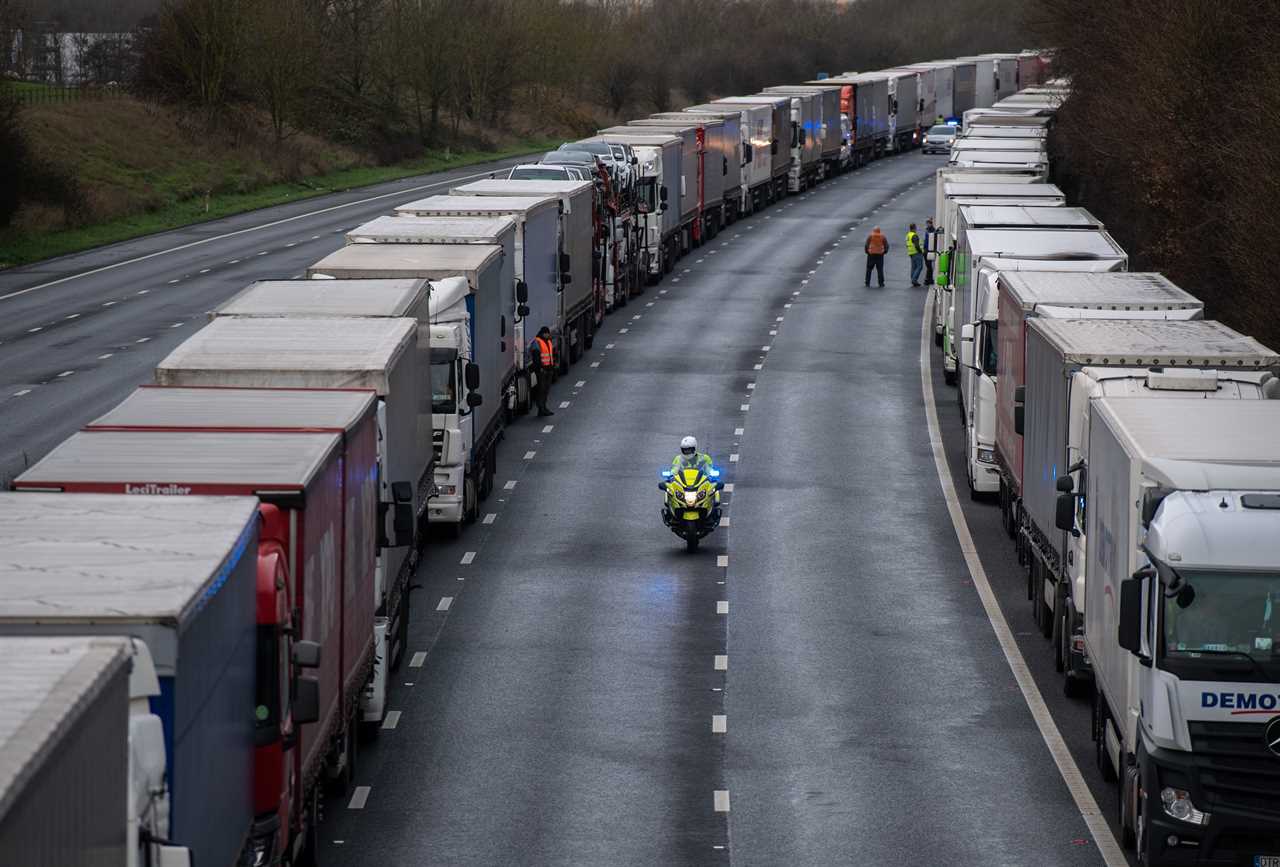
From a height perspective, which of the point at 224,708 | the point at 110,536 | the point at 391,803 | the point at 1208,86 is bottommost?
the point at 391,803

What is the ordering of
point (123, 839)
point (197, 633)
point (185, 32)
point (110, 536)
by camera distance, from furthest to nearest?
point (185, 32)
point (110, 536)
point (197, 633)
point (123, 839)

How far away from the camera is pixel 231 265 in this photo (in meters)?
61.2

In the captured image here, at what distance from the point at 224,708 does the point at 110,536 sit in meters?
1.18

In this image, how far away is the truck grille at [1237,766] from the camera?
15469 mm

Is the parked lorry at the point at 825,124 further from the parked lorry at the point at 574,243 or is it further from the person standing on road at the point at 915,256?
the parked lorry at the point at 574,243

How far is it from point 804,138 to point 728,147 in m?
14.2

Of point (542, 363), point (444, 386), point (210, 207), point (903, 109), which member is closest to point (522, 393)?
point (542, 363)

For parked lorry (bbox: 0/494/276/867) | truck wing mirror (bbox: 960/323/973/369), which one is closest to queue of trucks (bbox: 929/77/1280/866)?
truck wing mirror (bbox: 960/323/973/369)

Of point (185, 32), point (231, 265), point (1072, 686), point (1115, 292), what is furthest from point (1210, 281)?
point (185, 32)

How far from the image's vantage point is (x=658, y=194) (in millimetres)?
59625

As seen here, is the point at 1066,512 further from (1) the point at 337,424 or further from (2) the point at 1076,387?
(1) the point at 337,424

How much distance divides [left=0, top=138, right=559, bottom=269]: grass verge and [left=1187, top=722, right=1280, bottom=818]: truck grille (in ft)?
172

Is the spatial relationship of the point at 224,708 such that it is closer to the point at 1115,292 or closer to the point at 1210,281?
the point at 1115,292

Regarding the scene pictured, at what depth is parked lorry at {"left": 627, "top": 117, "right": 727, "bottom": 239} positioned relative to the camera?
215 feet
